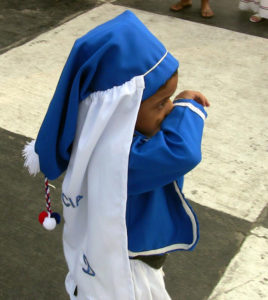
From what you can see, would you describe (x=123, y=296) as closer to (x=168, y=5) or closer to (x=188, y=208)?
(x=188, y=208)

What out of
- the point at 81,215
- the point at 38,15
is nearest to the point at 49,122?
the point at 81,215

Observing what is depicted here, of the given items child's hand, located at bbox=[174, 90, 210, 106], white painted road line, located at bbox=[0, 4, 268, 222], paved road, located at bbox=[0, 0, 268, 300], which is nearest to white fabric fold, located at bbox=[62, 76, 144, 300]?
child's hand, located at bbox=[174, 90, 210, 106]

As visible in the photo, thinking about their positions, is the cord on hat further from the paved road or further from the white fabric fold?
the paved road

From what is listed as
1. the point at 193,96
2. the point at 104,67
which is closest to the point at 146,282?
the point at 193,96

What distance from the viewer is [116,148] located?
6.36 ft

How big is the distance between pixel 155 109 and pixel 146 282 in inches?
26.1

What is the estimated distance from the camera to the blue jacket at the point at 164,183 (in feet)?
6.44

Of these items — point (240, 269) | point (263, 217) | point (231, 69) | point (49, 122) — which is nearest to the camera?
point (49, 122)

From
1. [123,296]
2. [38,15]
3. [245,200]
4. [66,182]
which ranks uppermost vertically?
[66,182]

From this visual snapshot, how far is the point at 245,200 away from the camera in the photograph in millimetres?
3684

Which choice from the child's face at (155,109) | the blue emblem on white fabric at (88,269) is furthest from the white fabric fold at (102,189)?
the child's face at (155,109)

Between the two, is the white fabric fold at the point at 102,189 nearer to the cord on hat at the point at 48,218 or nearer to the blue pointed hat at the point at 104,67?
the blue pointed hat at the point at 104,67

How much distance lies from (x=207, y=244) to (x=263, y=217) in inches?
16.8

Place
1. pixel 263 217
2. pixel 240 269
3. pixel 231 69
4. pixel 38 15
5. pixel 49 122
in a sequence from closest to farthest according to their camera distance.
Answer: pixel 49 122 → pixel 240 269 → pixel 263 217 → pixel 231 69 → pixel 38 15
